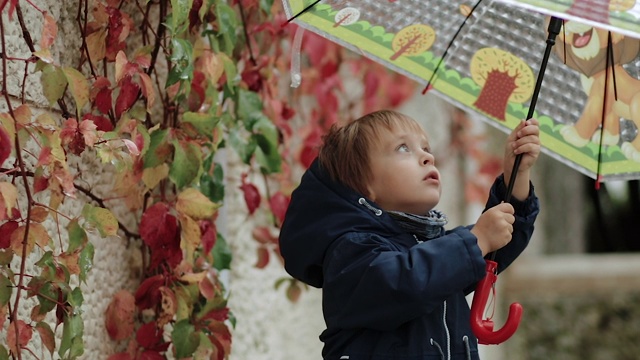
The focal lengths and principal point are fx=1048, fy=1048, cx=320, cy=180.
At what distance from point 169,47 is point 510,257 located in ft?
3.15

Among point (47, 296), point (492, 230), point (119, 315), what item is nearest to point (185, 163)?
point (119, 315)

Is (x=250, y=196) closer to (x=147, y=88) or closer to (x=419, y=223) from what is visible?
(x=147, y=88)

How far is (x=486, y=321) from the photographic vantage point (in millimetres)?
2129

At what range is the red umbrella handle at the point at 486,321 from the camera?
210cm

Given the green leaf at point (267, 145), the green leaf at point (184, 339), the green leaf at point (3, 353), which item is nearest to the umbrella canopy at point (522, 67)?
the green leaf at point (267, 145)

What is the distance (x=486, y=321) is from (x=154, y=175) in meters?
0.84

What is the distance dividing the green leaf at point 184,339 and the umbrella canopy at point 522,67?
0.78 meters

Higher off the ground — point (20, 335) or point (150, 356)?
point (20, 335)

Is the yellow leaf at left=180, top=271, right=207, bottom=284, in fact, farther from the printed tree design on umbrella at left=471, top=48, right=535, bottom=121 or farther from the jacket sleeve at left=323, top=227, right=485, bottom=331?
the printed tree design on umbrella at left=471, top=48, right=535, bottom=121

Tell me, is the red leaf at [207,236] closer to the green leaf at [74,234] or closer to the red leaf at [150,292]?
the red leaf at [150,292]

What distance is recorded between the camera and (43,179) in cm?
204

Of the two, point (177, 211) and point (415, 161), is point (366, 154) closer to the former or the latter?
point (415, 161)

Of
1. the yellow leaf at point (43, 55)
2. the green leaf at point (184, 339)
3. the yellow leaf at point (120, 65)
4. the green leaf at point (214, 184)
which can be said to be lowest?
the green leaf at point (184, 339)

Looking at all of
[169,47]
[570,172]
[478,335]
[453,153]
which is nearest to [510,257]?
[478,335]
